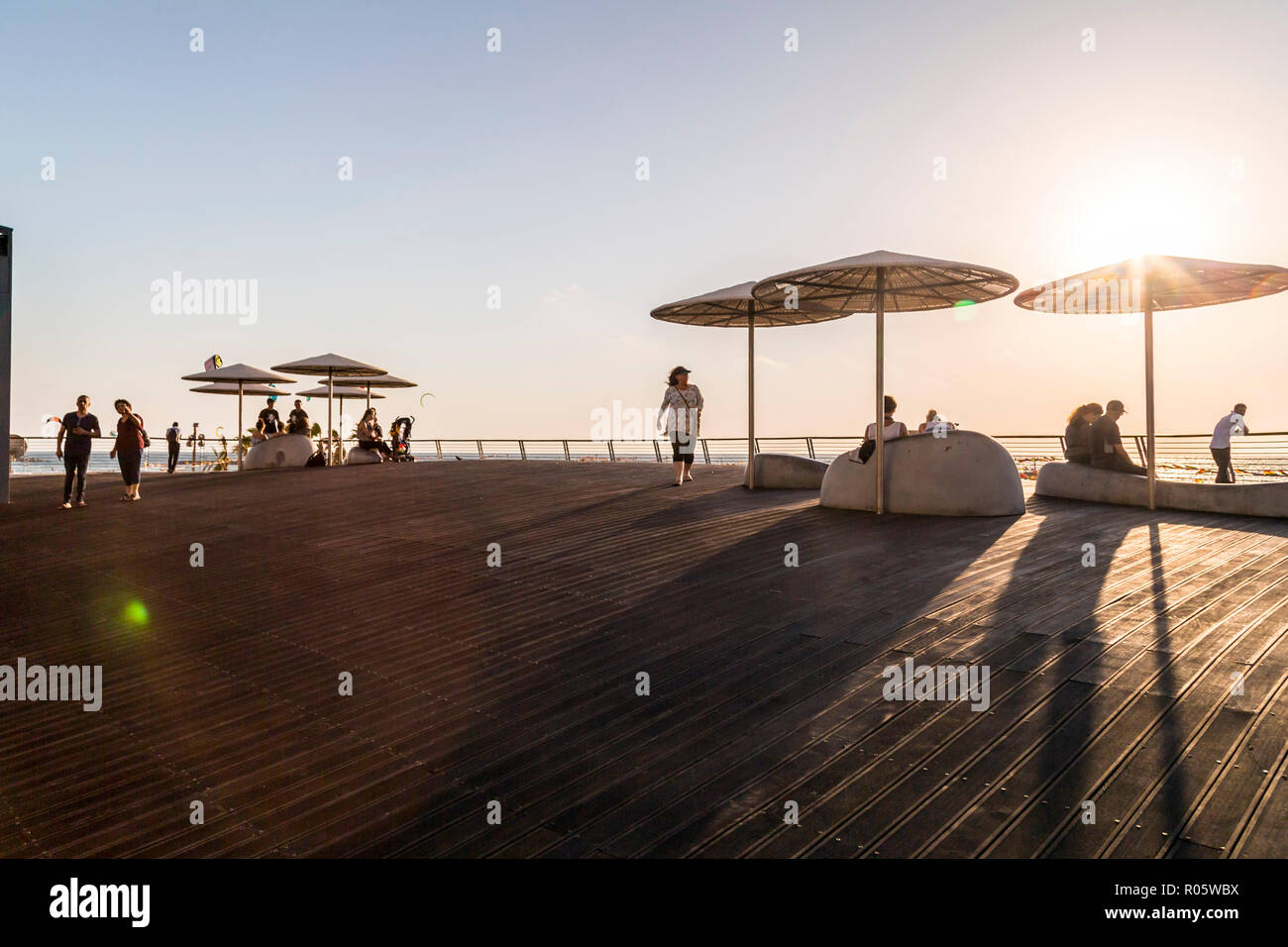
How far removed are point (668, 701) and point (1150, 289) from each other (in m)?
8.73

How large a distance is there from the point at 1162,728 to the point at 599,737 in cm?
239

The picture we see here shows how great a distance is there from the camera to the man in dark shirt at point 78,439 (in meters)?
12.2

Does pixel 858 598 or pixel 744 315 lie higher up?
pixel 744 315

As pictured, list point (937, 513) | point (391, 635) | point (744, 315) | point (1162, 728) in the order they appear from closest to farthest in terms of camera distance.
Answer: point (1162, 728)
point (391, 635)
point (937, 513)
point (744, 315)

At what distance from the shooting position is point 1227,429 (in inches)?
605

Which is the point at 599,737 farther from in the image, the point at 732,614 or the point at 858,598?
the point at 858,598

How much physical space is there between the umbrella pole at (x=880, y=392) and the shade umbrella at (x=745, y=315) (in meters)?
1.95

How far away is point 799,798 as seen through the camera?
3.05 m

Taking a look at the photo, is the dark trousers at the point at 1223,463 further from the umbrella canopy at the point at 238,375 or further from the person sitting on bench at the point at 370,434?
the umbrella canopy at the point at 238,375

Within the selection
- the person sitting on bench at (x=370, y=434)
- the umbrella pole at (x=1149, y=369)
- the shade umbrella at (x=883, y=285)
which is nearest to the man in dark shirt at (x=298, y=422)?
the person sitting on bench at (x=370, y=434)

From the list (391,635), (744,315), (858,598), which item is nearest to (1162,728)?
(858,598)

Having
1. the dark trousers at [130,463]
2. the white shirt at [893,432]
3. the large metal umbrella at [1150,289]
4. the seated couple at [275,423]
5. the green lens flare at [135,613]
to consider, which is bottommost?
the green lens flare at [135,613]
